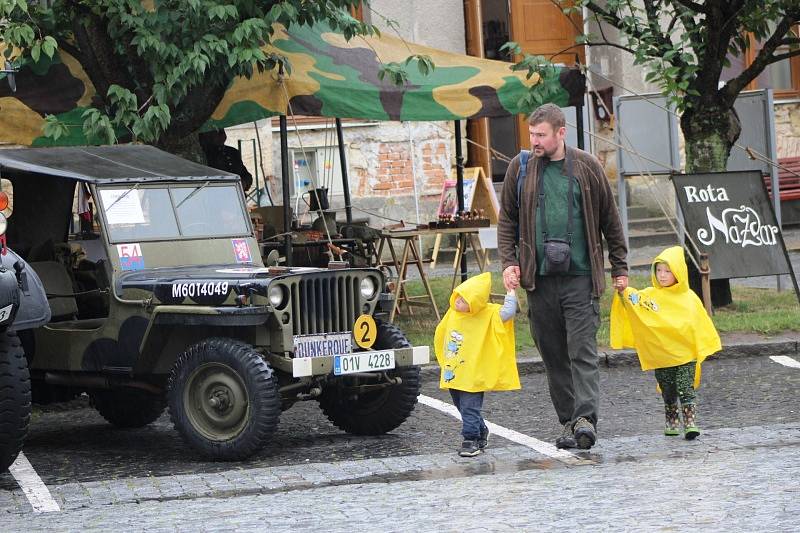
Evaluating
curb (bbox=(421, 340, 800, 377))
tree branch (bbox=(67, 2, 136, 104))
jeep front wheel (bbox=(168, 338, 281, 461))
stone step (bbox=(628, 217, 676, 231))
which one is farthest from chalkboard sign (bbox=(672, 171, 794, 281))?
stone step (bbox=(628, 217, 676, 231))

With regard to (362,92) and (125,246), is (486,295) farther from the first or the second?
(362,92)

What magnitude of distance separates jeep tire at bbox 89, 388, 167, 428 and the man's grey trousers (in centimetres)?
280

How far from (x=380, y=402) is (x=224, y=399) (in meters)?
1.06

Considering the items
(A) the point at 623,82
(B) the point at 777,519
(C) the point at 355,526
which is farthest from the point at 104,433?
(A) the point at 623,82

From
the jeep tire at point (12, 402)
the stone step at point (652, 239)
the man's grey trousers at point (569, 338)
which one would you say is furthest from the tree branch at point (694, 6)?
the jeep tire at point (12, 402)

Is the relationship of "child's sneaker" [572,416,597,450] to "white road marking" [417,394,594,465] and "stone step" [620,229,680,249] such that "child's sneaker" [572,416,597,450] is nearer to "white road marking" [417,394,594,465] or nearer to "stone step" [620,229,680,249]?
"white road marking" [417,394,594,465]

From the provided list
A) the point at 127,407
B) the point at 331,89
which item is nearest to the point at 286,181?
the point at 331,89

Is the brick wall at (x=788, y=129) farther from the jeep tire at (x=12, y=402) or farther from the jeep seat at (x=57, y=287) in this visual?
the jeep tire at (x=12, y=402)

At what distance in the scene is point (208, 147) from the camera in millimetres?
14430

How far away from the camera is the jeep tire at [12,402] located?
765 centimetres

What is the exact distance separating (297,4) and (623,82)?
10.4m

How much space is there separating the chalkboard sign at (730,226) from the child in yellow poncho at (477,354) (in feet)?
18.7

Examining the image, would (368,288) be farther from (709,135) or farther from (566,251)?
(709,135)

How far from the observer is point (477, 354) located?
7.90 meters
